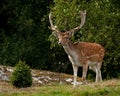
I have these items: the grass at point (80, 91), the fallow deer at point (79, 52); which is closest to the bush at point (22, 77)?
the fallow deer at point (79, 52)

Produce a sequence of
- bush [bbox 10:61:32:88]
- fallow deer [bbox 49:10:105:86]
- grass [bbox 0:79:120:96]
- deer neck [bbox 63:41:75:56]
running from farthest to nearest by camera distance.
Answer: bush [bbox 10:61:32:88] → deer neck [bbox 63:41:75:56] → fallow deer [bbox 49:10:105:86] → grass [bbox 0:79:120:96]

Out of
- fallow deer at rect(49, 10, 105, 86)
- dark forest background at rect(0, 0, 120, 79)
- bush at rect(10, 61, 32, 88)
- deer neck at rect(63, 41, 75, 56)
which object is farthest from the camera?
dark forest background at rect(0, 0, 120, 79)

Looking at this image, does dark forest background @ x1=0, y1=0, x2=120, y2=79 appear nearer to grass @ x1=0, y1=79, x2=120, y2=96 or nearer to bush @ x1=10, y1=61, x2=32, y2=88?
bush @ x1=10, y1=61, x2=32, y2=88

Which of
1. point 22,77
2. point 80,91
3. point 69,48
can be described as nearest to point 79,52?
point 69,48

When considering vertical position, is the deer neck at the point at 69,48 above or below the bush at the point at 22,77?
above

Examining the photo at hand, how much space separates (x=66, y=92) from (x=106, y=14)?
27.0 ft

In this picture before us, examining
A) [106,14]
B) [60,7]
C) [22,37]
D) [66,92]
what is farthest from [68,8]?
[22,37]

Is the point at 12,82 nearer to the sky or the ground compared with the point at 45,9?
nearer to the ground

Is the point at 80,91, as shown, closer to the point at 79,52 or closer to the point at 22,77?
the point at 79,52

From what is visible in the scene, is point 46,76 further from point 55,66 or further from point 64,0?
point 55,66

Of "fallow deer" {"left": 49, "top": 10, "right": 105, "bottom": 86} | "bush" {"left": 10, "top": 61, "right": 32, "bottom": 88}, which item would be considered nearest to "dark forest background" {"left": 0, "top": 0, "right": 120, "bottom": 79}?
"bush" {"left": 10, "top": 61, "right": 32, "bottom": 88}

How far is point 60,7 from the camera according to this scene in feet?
78.3

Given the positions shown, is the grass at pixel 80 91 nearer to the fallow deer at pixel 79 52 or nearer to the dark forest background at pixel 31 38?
the fallow deer at pixel 79 52

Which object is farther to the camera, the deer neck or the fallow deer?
the deer neck
